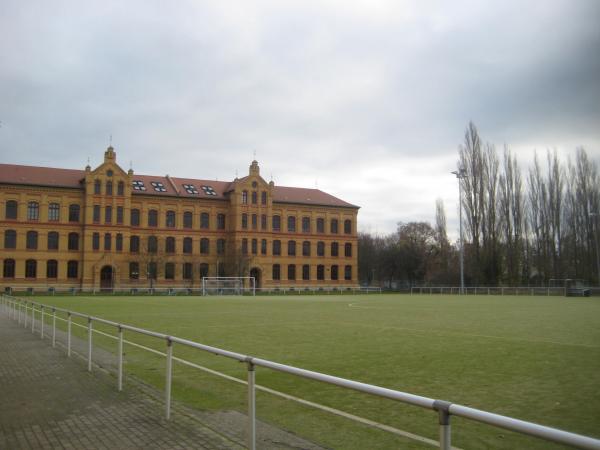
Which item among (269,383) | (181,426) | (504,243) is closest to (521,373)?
(269,383)

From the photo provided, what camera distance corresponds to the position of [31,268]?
73000 mm

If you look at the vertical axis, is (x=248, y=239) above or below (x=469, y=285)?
above

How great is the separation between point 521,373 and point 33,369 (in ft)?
33.9

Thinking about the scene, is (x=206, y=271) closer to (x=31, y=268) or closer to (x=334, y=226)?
(x=334, y=226)

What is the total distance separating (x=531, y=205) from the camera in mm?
73812

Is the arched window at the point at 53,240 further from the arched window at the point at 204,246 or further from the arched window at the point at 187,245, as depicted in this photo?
the arched window at the point at 204,246

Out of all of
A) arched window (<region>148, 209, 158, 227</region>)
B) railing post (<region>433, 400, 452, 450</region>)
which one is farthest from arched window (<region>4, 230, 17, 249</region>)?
railing post (<region>433, 400, 452, 450</region>)

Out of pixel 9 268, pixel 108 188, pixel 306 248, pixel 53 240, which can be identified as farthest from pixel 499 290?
pixel 9 268

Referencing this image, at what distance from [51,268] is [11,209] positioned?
30.9 feet

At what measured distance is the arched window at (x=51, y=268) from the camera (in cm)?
7419

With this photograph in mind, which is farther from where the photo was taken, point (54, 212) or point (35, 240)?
point (54, 212)

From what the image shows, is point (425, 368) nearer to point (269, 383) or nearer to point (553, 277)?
point (269, 383)

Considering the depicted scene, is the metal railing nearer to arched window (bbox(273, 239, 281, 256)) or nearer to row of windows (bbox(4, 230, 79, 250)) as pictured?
arched window (bbox(273, 239, 281, 256))

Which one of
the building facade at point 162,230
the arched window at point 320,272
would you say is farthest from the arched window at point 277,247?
the arched window at point 320,272
